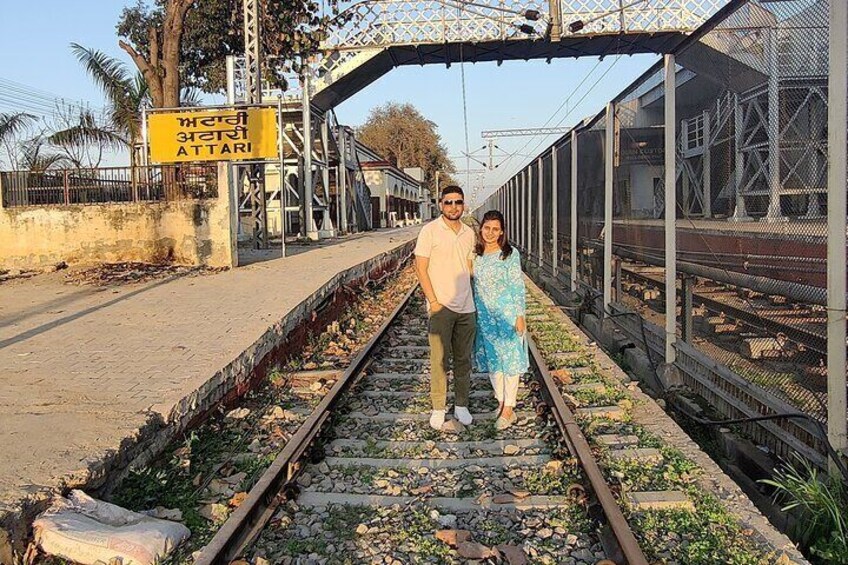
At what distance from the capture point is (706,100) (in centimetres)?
554

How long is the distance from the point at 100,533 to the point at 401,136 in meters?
84.9

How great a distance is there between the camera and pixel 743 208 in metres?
4.83

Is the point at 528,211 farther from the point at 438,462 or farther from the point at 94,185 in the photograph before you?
the point at 438,462

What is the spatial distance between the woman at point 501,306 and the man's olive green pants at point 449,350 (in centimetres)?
17

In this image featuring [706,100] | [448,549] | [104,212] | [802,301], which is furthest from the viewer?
[104,212]

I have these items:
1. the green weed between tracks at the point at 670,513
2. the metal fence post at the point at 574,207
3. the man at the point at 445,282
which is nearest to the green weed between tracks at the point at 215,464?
the man at the point at 445,282

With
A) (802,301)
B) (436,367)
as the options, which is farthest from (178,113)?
(802,301)

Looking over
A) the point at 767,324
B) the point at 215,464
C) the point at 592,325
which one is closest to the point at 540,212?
the point at 592,325

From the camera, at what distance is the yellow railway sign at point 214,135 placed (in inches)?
608

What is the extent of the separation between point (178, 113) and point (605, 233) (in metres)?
10.4

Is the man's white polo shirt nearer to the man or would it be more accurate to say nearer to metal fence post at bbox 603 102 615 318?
the man

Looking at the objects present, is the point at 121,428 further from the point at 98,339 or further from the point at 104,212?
the point at 104,212

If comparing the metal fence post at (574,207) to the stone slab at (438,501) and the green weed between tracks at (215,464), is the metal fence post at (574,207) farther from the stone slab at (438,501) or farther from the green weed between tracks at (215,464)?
the stone slab at (438,501)

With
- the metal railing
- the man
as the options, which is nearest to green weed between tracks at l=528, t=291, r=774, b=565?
the man
